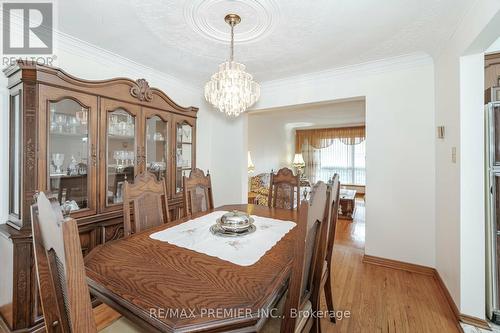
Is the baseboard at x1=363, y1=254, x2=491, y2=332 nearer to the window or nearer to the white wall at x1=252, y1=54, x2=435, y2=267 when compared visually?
the white wall at x1=252, y1=54, x2=435, y2=267

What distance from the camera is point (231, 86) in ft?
5.58

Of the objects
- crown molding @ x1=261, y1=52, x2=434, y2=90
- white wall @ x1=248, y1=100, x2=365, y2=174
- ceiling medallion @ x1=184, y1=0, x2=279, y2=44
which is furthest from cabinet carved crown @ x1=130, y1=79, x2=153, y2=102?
white wall @ x1=248, y1=100, x2=365, y2=174

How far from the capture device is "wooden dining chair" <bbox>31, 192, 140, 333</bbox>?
1.71 ft

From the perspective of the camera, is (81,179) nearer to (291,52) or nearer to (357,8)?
(291,52)

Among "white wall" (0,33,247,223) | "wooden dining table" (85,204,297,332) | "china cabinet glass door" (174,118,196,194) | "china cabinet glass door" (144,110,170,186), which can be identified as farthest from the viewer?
"china cabinet glass door" (174,118,196,194)

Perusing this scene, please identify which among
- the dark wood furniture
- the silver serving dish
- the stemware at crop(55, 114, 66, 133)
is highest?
the stemware at crop(55, 114, 66, 133)

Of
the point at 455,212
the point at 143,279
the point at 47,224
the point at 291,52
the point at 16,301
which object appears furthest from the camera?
the point at 291,52

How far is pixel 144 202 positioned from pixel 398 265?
2.71 meters

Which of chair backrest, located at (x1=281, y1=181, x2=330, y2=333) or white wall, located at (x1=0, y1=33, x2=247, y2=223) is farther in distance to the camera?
white wall, located at (x1=0, y1=33, x2=247, y2=223)

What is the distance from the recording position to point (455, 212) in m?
1.80

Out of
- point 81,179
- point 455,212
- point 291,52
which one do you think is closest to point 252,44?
point 291,52

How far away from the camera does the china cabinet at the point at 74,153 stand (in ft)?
4.98

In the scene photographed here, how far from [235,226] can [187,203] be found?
2.59 ft

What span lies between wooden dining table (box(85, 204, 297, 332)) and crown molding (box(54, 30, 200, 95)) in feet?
6.21
